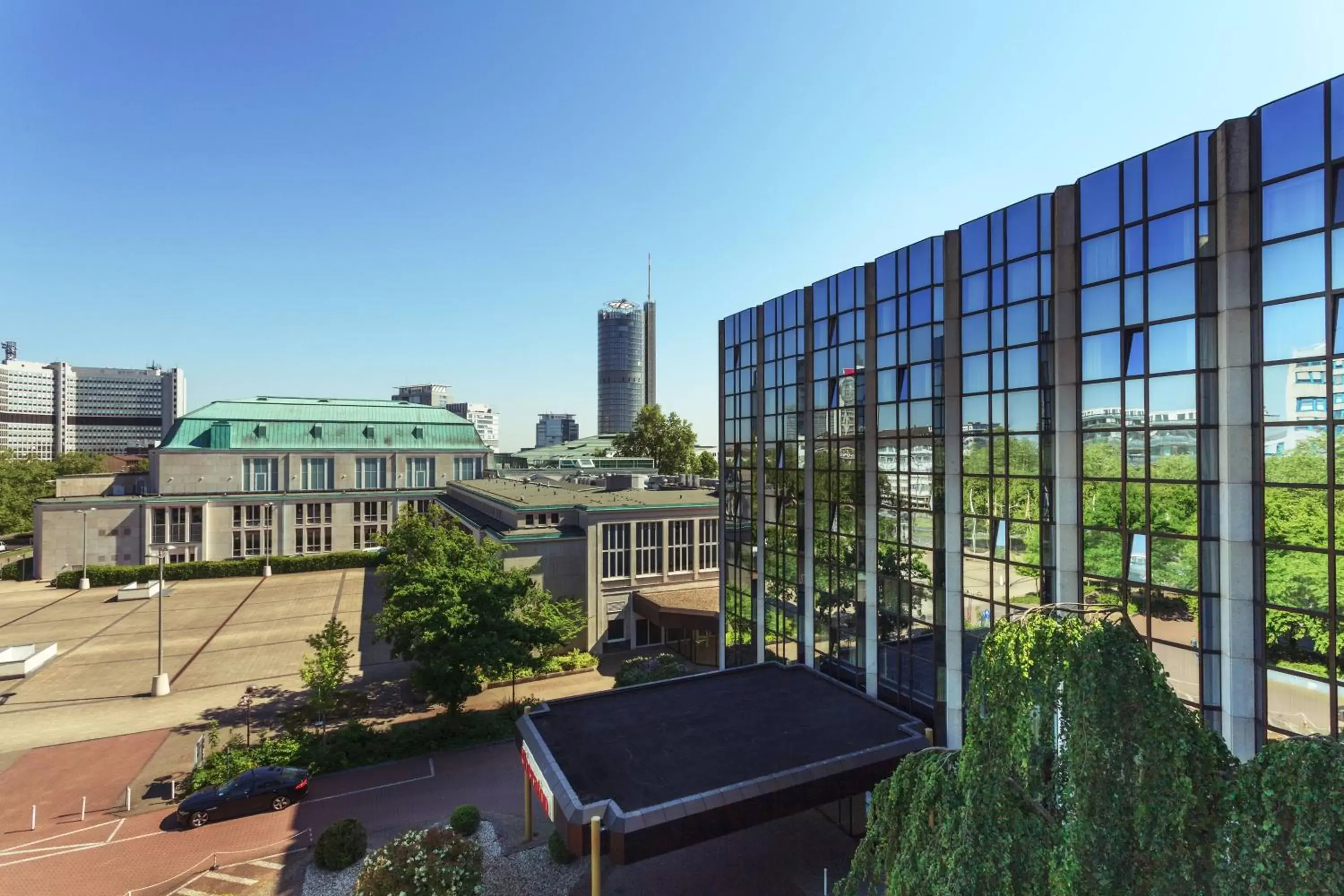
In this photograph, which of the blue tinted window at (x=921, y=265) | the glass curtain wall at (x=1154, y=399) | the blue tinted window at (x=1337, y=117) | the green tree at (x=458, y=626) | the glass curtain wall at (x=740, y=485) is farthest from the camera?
the glass curtain wall at (x=740, y=485)

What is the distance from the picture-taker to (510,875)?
18594mm

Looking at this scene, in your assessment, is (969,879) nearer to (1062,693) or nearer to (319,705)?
(1062,693)

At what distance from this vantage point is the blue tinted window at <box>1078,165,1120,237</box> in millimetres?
16250

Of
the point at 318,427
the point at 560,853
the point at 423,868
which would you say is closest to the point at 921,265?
the point at 560,853

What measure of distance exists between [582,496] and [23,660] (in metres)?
34.1

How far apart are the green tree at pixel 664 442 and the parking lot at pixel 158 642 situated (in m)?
43.4

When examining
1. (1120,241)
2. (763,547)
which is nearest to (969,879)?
(1120,241)

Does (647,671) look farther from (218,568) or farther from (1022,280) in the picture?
(218,568)

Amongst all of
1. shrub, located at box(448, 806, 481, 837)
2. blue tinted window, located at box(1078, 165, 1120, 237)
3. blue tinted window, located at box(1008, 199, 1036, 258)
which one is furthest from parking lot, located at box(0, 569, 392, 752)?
blue tinted window, located at box(1078, 165, 1120, 237)

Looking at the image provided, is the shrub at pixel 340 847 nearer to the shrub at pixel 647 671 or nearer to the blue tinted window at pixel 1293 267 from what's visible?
the shrub at pixel 647 671

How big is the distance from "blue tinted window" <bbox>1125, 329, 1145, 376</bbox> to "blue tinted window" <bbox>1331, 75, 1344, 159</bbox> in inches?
183

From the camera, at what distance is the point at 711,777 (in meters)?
17.4

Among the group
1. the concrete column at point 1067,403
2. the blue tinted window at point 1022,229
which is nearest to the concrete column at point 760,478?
the blue tinted window at point 1022,229

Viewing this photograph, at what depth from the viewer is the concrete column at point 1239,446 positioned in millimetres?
13641
